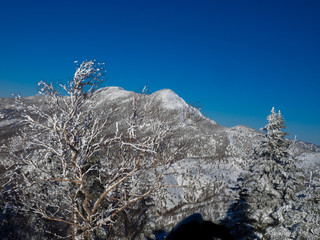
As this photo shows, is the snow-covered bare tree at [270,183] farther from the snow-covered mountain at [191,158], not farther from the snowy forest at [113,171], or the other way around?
the snow-covered mountain at [191,158]

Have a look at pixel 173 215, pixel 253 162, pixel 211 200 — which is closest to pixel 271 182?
pixel 253 162

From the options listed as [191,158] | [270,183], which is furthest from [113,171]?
[191,158]

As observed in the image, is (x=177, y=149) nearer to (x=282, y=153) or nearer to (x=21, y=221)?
(x=21, y=221)

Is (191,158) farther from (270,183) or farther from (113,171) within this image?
(113,171)

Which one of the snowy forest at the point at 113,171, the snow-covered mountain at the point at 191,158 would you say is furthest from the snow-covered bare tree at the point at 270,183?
the snow-covered mountain at the point at 191,158

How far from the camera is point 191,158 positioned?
82.8 meters

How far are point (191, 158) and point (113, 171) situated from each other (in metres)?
77.9

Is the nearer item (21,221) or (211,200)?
(21,221)

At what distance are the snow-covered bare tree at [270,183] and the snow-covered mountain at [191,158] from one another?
1.31m

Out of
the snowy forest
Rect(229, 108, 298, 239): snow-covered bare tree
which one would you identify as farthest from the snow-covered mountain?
Rect(229, 108, 298, 239): snow-covered bare tree

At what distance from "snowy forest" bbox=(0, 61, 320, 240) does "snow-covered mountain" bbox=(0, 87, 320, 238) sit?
13 centimetres

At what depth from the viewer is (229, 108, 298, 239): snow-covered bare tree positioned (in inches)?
650

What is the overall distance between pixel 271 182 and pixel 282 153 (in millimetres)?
A: 2834

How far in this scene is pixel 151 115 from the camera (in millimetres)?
6969
